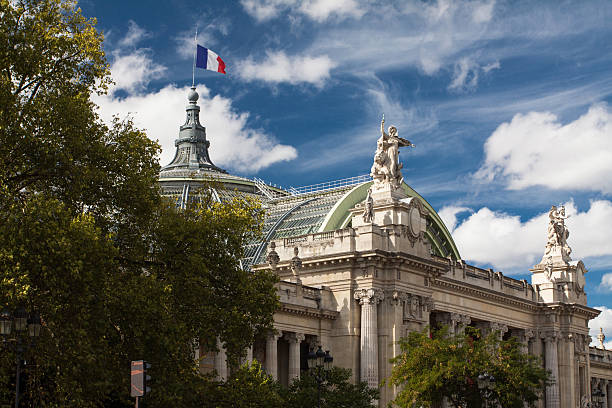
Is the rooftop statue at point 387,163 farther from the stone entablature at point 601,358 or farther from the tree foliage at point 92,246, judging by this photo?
the stone entablature at point 601,358

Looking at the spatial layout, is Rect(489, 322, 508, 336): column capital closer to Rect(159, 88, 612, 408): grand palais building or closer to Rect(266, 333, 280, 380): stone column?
Rect(159, 88, 612, 408): grand palais building

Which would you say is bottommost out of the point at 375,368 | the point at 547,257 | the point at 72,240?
the point at 375,368

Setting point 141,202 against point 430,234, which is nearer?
point 141,202

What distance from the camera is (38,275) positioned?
3266 centimetres

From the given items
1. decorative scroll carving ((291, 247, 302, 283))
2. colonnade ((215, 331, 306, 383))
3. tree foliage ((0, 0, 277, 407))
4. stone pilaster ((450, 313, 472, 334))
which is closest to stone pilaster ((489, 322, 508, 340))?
stone pilaster ((450, 313, 472, 334))

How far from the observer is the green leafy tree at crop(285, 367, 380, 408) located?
2008 inches

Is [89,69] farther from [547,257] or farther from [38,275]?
[547,257]

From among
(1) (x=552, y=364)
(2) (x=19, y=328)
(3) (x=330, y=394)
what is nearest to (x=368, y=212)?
(3) (x=330, y=394)

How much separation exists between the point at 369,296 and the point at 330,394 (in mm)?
11718

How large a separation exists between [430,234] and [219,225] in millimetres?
52340

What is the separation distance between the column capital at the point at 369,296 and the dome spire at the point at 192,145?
125 feet

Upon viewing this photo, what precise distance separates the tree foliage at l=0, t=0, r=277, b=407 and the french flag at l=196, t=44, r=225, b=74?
43428mm

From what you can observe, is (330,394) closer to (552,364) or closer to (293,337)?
(293,337)

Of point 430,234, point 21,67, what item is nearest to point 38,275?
point 21,67
